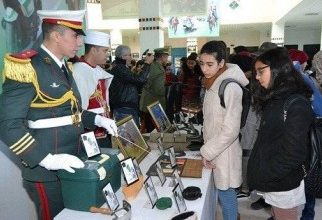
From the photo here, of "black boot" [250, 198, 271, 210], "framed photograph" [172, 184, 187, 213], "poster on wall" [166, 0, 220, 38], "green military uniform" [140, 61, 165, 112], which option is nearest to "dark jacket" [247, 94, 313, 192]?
"framed photograph" [172, 184, 187, 213]

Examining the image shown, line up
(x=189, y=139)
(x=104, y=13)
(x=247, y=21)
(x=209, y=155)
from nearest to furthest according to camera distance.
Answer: (x=209, y=155) → (x=189, y=139) → (x=104, y=13) → (x=247, y=21)

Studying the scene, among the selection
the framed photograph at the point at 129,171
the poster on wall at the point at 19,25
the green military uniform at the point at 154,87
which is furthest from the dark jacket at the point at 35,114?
the green military uniform at the point at 154,87

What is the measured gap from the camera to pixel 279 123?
1457mm

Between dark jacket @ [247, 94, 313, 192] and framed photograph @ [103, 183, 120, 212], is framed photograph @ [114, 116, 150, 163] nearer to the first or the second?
framed photograph @ [103, 183, 120, 212]

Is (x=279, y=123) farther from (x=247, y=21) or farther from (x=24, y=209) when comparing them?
(x=247, y=21)

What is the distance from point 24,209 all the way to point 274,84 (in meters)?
1.79

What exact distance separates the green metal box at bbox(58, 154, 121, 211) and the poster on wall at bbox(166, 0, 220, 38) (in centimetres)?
803

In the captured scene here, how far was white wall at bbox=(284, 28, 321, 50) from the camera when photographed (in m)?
15.4

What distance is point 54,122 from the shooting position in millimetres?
1430

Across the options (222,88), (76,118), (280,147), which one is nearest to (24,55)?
(76,118)

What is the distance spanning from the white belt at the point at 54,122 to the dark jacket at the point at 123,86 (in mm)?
1684

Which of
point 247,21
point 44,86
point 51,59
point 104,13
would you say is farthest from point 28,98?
point 247,21

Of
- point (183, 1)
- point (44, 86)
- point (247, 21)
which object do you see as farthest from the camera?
point (247, 21)

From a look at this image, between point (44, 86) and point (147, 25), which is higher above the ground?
point (147, 25)
